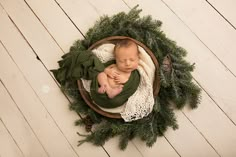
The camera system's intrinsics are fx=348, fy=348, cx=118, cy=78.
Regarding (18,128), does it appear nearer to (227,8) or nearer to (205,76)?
(205,76)

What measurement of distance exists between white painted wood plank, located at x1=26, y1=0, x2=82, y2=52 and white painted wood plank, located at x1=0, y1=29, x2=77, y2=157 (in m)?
0.24

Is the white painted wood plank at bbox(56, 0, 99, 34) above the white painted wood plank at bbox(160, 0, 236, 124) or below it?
above

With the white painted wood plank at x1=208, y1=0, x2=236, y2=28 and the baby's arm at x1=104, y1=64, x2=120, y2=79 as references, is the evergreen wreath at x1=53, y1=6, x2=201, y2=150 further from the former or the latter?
the white painted wood plank at x1=208, y1=0, x2=236, y2=28

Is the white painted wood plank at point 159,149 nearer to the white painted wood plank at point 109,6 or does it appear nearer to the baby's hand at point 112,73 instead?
the baby's hand at point 112,73

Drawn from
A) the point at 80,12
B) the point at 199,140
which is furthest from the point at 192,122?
the point at 80,12

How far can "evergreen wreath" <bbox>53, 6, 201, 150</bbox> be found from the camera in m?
1.37

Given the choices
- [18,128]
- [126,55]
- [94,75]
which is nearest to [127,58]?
[126,55]

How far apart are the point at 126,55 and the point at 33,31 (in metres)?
0.55

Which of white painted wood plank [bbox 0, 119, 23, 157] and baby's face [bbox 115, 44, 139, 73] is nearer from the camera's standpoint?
baby's face [bbox 115, 44, 139, 73]

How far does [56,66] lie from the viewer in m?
1.55

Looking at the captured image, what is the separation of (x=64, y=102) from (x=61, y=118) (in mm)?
70

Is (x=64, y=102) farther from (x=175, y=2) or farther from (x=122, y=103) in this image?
(x=175, y=2)

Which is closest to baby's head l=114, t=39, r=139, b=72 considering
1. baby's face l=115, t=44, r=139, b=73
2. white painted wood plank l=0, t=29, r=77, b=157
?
baby's face l=115, t=44, r=139, b=73

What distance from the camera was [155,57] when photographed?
1.38 metres
